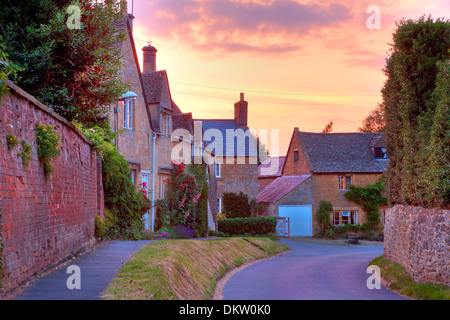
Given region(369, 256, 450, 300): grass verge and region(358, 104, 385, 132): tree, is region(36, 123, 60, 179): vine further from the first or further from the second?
region(358, 104, 385, 132): tree

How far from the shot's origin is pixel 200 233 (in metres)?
30.7

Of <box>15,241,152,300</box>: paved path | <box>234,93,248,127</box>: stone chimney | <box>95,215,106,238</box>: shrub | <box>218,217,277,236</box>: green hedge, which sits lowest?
<box>218,217,277,236</box>: green hedge

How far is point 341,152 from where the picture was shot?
47562mm

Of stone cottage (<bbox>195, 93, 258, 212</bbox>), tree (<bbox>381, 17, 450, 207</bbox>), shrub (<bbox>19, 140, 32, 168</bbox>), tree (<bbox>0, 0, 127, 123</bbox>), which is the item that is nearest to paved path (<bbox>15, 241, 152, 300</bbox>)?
shrub (<bbox>19, 140, 32, 168</bbox>)

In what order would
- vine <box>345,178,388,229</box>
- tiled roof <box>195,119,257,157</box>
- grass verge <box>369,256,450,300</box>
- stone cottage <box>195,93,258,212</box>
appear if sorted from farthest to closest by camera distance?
tiled roof <box>195,119,257,157</box> < stone cottage <box>195,93,258,212</box> < vine <box>345,178,388,229</box> < grass verge <box>369,256,450,300</box>

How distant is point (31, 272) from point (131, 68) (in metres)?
17.6

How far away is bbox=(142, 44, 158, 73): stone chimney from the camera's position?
32344mm

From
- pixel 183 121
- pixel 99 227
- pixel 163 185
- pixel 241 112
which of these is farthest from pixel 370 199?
pixel 99 227

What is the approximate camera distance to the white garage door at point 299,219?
44.8 metres

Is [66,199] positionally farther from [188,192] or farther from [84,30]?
[188,192]

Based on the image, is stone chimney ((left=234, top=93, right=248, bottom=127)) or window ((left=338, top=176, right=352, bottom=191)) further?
stone chimney ((left=234, top=93, right=248, bottom=127))

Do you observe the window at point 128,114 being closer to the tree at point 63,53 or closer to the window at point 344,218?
the tree at point 63,53

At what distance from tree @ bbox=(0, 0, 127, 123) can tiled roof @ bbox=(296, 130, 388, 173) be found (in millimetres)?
32249

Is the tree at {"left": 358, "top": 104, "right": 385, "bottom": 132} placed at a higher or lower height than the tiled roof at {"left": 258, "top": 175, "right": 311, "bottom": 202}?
higher
